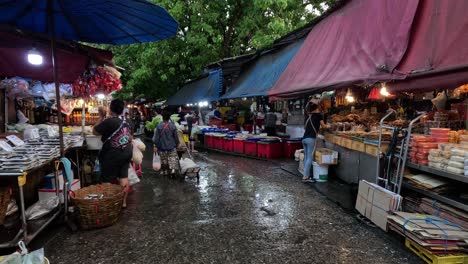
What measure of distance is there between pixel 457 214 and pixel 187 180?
656 centimetres

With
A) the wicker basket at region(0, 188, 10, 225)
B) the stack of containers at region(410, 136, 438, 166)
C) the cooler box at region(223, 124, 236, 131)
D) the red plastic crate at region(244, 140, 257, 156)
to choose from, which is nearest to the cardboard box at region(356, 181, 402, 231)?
the stack of containers at region(410, 136, 438, 166)

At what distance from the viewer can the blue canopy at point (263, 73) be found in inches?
376

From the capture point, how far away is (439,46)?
3994 mm

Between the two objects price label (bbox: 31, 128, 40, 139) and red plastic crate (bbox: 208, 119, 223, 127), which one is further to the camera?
red plastic crate (bbox: 208, 119, 223, 127)

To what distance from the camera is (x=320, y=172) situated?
8.69 m

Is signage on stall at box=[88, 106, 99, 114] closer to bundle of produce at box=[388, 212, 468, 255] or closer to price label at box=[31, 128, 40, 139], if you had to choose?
price label at box=[31, 128, 40, 139]

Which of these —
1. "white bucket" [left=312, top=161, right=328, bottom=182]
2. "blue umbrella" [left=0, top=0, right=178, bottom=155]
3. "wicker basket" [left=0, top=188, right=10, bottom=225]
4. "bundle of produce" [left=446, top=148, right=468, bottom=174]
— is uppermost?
"blue umbrella" [left=0, top=0, right=178, bottom=155]

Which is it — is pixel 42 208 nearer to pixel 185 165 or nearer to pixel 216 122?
pixel 185 165

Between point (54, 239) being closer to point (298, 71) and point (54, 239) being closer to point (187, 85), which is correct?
point (298, 71)

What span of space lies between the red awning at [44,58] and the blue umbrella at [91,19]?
1.18ft

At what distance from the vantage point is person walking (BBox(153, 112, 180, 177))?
884cm

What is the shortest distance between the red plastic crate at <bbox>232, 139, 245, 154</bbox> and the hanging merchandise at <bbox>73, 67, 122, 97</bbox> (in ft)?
24.5

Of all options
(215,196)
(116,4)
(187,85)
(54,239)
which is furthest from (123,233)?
(187,85)

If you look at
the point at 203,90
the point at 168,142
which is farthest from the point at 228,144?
the point at 168,142
